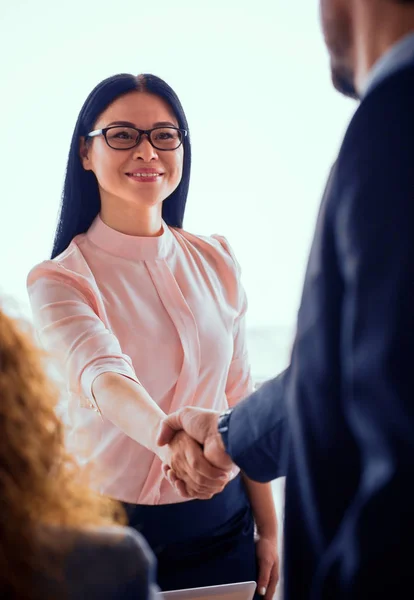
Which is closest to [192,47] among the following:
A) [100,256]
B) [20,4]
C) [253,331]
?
[20,4]

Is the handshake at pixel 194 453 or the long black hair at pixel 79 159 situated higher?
the long black hair at pixel 79 159

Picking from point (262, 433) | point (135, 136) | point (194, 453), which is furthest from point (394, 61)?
point (135, 136)

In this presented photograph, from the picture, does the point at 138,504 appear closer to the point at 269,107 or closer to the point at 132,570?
the point at 132,570

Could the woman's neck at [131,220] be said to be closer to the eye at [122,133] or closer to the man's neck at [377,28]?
the eye at [122,133]

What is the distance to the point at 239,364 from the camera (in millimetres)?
1777

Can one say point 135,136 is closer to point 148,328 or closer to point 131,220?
point 131,220

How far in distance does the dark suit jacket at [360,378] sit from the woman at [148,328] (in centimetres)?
69

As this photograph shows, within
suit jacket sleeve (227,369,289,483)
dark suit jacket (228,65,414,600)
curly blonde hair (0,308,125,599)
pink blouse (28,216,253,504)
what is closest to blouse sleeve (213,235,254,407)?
pink blouse (28,216,253,504)

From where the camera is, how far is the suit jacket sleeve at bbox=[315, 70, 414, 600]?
62 centimetres

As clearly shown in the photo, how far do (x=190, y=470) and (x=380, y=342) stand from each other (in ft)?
2.88

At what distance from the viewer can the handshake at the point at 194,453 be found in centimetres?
140

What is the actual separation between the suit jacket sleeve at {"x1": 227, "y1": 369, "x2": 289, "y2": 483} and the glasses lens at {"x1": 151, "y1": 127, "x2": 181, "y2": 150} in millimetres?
759

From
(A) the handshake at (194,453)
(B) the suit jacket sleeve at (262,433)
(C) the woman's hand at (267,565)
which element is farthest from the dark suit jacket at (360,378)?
(C) the woman's hand at (267,565)

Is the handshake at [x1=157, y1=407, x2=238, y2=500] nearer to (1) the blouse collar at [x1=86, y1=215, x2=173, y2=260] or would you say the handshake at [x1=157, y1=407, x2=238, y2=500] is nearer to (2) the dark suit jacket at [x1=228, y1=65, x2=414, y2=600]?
(1) the blouse collar at [x1=86, y1=215, x2=173, y2=260]
